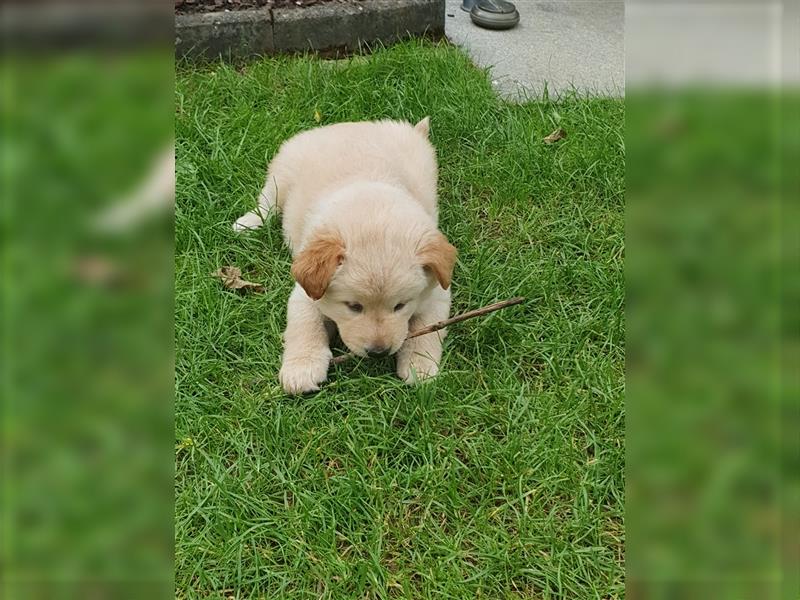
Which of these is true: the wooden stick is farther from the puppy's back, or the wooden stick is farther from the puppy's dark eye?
the puppy's back

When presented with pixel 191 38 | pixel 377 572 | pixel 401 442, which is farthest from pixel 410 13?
pixel 377 572

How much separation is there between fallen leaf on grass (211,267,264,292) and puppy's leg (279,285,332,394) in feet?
1.00

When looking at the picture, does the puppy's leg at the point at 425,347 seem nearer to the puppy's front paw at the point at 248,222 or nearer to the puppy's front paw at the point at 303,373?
the puppy's front paw at the point at 303,373

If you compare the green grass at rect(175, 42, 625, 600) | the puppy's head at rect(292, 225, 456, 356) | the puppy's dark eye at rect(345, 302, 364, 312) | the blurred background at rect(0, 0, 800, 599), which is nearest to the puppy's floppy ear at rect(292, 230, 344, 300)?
the puppy's head at rect(292, 225, 456, 356)

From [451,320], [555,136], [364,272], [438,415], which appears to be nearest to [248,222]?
[364,272]

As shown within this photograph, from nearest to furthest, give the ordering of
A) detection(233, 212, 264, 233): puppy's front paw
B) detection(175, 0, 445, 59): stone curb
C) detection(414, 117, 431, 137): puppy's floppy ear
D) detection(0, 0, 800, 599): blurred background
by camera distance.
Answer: detection(0, 0, 800, 599): blurred background
detection(233, 212, 264, 233): puppy's front paw
detection(414, 117, 431, 137): puppy's floppy ear
detection(175, 0, 445, 59): stone curb

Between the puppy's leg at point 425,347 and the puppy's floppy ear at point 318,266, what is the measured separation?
0.45 metres

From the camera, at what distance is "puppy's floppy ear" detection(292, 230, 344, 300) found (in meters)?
2.33

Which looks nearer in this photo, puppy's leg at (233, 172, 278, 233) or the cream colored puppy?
the cream colored puppy

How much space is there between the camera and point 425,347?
8.66 ft

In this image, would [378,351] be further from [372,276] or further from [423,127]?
[423,127]

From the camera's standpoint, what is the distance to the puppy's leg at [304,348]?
2490 mm

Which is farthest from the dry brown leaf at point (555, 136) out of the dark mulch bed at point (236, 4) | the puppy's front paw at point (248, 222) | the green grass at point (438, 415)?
the dark mulch bed at point (236, 4)
